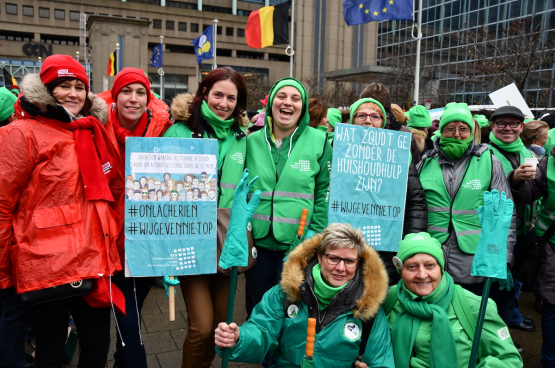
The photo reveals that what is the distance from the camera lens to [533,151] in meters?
5.25

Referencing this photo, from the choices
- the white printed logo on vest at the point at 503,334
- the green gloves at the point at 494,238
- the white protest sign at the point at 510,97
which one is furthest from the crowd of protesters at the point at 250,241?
the white protest sign at the point at 510,97

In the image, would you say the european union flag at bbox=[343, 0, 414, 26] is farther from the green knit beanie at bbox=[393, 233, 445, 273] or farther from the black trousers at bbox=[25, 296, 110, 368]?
the black trousers at bbox=[25, 296, 110, 368]

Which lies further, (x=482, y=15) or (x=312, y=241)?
(x=482, y=15)

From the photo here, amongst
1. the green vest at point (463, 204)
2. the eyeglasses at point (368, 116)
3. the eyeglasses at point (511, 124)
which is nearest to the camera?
the green vest at point (463, 204)

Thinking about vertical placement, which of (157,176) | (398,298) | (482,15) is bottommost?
(398,298)

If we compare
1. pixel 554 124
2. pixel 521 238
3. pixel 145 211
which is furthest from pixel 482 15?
pixel 145 211

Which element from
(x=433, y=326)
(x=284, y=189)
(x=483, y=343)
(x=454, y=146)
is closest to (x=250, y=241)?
(x=284, y=189)

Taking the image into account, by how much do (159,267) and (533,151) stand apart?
4.50 meters

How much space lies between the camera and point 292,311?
2.62m

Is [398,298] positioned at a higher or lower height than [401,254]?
lower

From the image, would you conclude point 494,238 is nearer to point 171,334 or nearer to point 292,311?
point 292,311

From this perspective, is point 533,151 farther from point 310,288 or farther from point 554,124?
Result: point 310,288

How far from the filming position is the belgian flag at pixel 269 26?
1284cm

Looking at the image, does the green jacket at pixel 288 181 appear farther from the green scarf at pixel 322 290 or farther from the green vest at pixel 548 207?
the green vest at pixel 548 207
